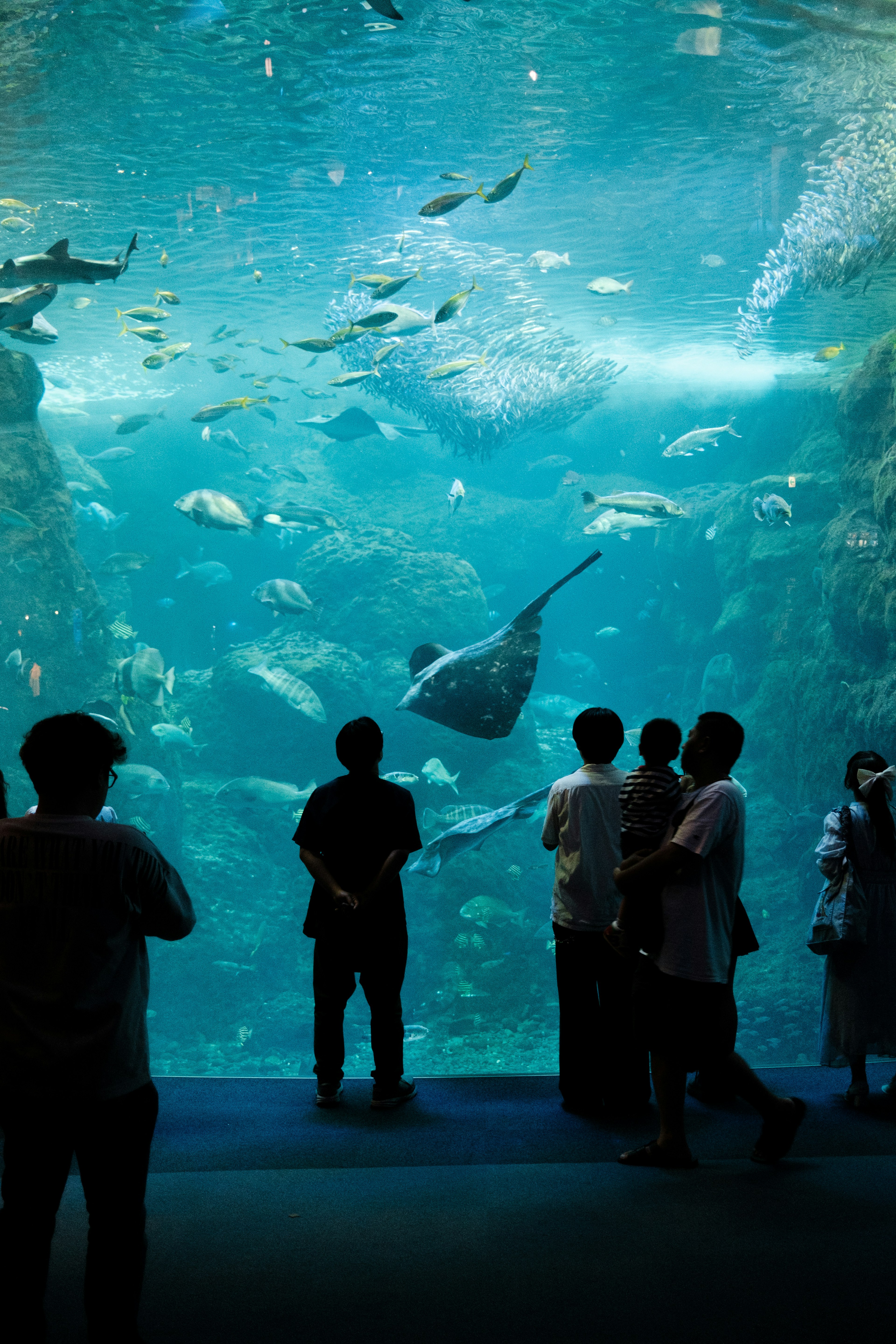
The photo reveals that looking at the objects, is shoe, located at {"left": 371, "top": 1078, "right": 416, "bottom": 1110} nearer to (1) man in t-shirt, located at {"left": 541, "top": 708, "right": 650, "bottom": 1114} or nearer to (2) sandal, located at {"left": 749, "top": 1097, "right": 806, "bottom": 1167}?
(1) man in t-shirt, located at {"left": 541, "top": 708, "right": 650, "bottom": 1114}

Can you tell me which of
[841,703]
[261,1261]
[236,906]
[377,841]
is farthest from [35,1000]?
[841,703]

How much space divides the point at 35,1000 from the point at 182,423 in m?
26.7

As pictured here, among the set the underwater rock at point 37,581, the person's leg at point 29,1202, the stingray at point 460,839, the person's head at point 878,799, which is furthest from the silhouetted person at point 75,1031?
the underwater rock at point 37,581

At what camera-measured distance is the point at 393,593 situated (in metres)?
15.2

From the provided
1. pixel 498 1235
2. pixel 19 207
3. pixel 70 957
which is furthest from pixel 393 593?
pixel 70 957

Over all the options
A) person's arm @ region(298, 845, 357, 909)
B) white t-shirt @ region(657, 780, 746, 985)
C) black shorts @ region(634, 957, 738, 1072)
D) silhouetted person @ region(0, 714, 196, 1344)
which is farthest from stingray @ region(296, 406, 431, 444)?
silhouetted person @ region(0, 714, 196, 1344)

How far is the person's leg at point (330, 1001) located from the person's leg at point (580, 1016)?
1.05 m

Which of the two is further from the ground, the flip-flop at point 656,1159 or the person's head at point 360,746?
the person's head at point 360,746

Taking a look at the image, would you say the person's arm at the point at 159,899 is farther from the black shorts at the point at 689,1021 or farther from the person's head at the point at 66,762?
the black shorts at the point at 689,1021

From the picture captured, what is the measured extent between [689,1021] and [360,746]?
1.81 m

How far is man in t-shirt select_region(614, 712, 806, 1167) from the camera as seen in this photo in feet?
9.30

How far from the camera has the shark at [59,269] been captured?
556cm

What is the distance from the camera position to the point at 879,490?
1121 cm

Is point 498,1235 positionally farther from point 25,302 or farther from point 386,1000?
point 25,302
